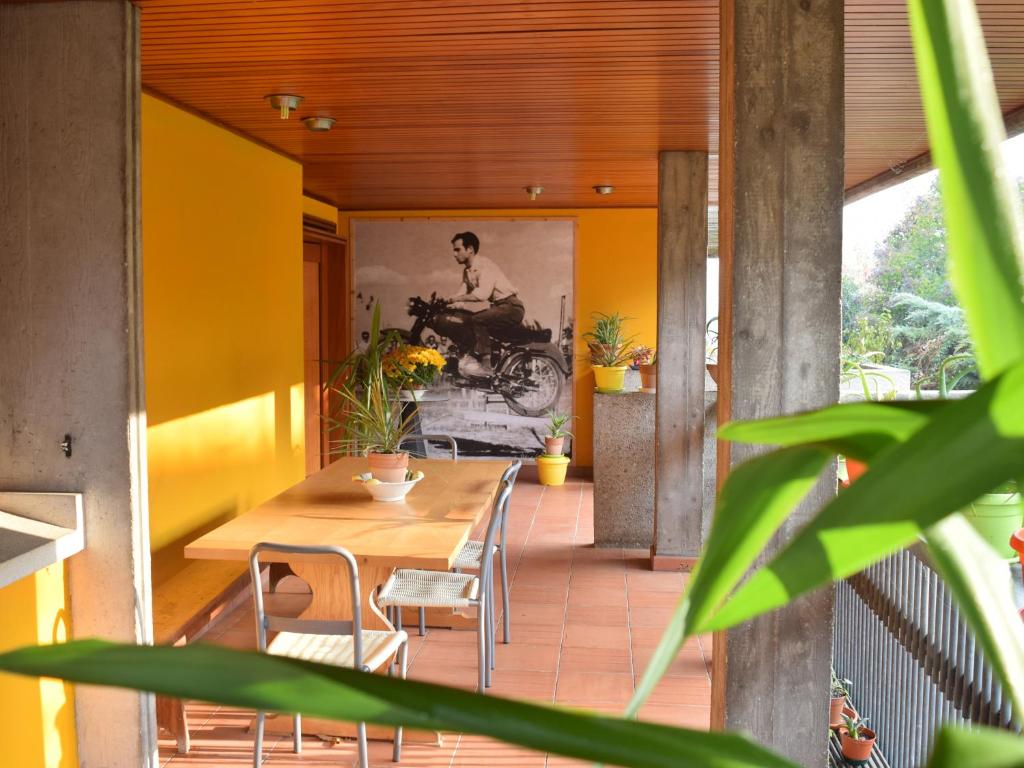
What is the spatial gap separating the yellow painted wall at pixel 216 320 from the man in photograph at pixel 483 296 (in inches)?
108

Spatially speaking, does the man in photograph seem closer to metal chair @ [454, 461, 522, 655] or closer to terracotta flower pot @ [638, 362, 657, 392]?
terracotta flower pot @ [638, 362, 657, 392]

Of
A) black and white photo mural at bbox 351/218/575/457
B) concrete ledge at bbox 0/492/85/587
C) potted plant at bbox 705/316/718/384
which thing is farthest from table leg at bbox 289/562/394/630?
black and white photo mural at bbox 351/218/575/457

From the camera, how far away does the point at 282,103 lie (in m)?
4.16

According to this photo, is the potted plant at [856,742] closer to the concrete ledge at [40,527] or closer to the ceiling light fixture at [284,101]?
the concrete ledge at [40,527]

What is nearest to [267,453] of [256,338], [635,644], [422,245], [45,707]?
[256,338]

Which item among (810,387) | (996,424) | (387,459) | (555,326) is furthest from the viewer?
(555,326)

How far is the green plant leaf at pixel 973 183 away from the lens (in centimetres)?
22

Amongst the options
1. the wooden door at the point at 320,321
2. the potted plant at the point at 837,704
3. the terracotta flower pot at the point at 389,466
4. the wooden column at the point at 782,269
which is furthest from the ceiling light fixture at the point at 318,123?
the potted plant at the point at 837,704

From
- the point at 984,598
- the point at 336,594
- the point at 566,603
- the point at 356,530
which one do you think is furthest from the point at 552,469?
the point at 984,598

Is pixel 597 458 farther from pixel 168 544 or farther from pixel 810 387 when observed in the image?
pixel 810 387

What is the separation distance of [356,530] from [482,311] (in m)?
5.55

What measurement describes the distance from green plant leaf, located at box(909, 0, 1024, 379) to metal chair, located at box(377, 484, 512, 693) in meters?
3.51

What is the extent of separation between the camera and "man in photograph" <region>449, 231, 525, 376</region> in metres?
8.89

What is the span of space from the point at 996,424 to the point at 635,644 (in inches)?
182
